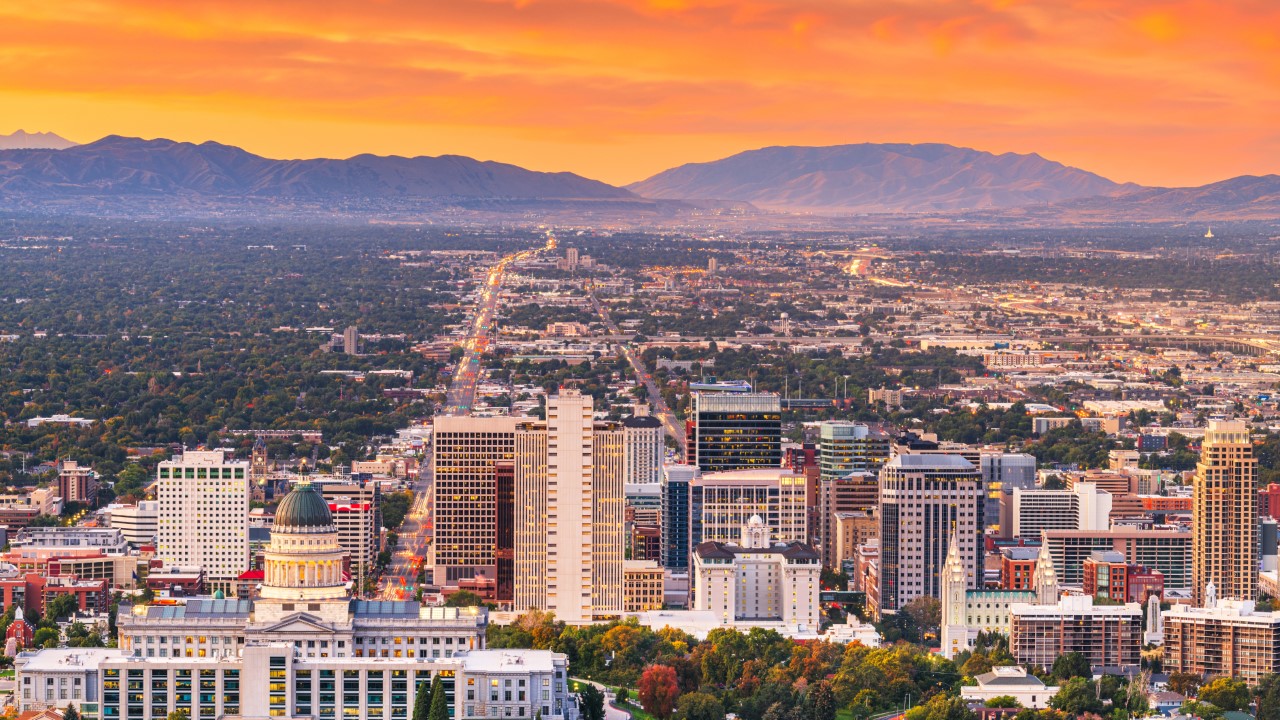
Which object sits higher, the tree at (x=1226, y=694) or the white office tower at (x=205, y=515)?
the white office tower at (x=205, y=515)

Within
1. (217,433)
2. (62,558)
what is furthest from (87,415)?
(62,558)

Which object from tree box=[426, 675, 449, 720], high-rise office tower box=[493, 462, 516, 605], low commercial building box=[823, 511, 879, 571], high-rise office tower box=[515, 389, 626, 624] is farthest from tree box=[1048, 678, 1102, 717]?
low commercial building box=[823, 511, 879, 571]

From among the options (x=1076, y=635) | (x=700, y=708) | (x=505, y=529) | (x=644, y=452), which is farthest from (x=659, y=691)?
(x=644, y=452)

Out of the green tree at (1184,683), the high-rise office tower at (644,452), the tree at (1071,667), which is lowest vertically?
the green tree at (1184,683)

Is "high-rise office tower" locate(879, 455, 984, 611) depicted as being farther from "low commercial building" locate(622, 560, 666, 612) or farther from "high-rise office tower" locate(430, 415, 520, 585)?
"high-rise office tower" locate(430, 415, 520, 585)

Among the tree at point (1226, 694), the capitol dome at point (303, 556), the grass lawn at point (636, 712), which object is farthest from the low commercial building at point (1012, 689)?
the capitol dome at point (303, 556)

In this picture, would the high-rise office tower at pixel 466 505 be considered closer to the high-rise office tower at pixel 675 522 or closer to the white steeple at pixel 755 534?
the high-rise office tower at pixel 675 522
